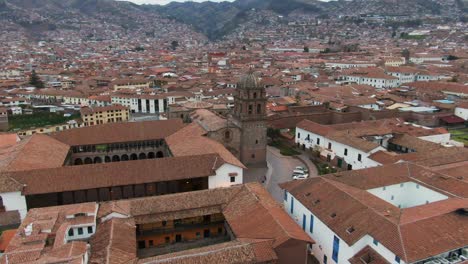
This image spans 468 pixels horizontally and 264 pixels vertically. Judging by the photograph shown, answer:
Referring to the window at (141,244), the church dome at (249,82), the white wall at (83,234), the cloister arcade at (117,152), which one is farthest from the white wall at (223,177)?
the white wall at (83,234)

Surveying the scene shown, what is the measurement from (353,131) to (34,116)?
5637cm

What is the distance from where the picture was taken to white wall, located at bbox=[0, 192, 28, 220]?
30969mm

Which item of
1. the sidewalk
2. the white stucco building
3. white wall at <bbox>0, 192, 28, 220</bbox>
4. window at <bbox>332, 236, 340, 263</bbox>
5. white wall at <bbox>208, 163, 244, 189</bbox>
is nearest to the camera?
the white stucco building

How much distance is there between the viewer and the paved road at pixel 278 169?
3981 cm

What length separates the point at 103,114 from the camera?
68500 millimetres

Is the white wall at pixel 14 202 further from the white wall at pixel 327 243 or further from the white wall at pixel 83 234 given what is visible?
the white wall at pixel 327 243

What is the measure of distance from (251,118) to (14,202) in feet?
80.4

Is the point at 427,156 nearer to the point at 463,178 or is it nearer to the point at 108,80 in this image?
the point at 463,178

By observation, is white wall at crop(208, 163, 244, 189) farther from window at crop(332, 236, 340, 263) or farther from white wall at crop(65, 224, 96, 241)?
window at crop(332, 236, 340, 263)

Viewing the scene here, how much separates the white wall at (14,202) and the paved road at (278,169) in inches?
855

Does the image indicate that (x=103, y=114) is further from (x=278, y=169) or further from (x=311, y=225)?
(x=311, y=225)

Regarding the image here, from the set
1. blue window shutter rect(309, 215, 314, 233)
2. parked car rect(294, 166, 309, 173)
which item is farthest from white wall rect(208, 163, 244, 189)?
parked car rect(294, 166, 309, 173)

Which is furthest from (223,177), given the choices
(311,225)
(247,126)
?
(247,126)

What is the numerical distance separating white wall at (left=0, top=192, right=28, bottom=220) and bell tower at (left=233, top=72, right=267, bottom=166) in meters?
22.9
